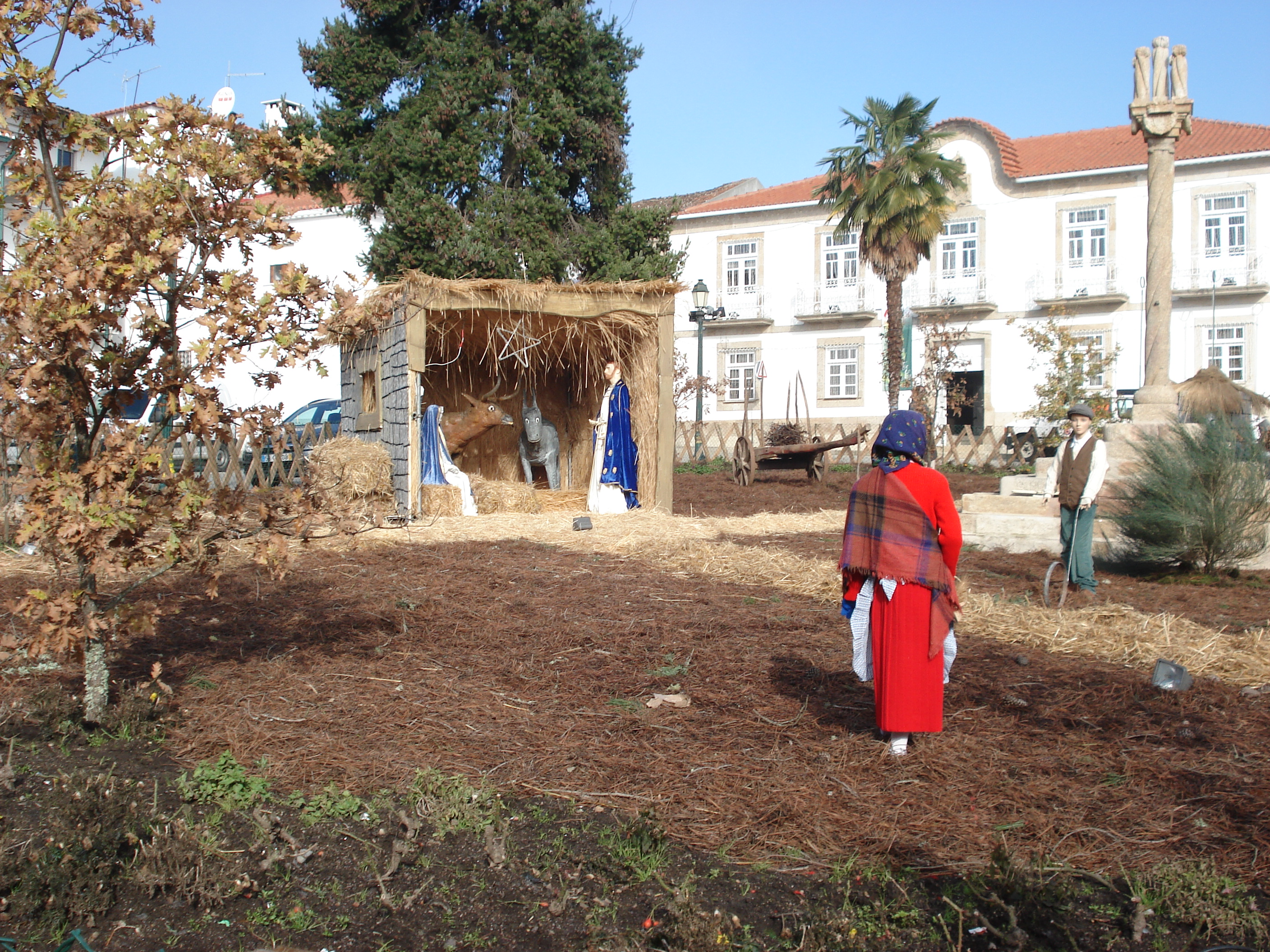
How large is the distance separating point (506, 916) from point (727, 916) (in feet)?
2.16

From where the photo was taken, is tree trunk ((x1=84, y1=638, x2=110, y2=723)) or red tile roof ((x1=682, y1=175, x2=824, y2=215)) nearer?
tree trunk ((x1=84, y1=638, x2=110, y2=723))

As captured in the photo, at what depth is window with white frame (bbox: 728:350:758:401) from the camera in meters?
32.5

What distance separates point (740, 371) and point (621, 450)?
2026 cm

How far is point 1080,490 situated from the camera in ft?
25.1

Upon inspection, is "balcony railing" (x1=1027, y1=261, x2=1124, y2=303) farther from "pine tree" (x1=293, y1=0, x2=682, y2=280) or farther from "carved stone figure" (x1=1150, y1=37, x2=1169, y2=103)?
"carved stone figure" (x1=1150, y1=37, x2=1169, y2=103)

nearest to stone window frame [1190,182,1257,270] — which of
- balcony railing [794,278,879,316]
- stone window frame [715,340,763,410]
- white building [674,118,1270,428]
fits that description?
white building [674,118,1270,428]

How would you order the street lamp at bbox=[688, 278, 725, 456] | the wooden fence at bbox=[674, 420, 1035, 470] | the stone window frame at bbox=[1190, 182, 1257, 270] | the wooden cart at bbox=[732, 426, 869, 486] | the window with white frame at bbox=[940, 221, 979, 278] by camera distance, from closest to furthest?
the wooden cart at bbox=[732, 426, 869, 486] < the street lamp at bbox=[688, 278, 725, 456] < the wooden fence at bbox=[674, 420, 1035, 470] < the stone window frame at bbox=[1190, 182, 1257, 270] < the window with white frame at bbox=[940, 221, 979, 278]

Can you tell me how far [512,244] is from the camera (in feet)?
59.6

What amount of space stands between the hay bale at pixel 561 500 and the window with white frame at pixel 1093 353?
39.1 ft

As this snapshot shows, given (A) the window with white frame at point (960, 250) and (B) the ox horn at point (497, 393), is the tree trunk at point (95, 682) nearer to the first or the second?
(B) the ox horn at point (497, 393)

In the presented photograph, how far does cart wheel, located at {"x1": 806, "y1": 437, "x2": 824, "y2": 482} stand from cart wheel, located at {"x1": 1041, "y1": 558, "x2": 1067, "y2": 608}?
9852 millimetres

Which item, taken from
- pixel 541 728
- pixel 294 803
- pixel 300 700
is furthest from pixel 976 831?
pixel 300 700

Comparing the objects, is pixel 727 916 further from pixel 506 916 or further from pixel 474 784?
pixel 474 784

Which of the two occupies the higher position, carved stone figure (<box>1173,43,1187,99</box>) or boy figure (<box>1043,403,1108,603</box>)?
carved stone figure (<box>1173,43,1187,99</box>)
